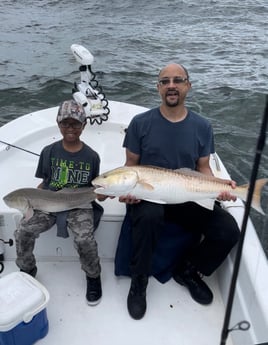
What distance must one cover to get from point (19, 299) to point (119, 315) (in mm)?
762

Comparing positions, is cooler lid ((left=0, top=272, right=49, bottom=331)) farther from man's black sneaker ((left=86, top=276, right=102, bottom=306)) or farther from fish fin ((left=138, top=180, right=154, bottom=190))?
fish fin ((left=138, top=180, right=154, bottom=190))

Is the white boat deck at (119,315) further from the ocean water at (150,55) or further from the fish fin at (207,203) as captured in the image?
the ocean water at (150,55)

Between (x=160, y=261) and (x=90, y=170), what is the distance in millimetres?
868

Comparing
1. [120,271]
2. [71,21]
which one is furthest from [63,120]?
[71,21]

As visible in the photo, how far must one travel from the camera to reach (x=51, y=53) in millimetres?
11945

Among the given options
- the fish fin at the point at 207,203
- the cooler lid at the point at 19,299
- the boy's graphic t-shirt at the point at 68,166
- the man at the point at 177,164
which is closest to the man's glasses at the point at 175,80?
the man at the point at 177,164

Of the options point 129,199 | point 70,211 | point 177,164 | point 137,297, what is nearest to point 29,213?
point 70,211

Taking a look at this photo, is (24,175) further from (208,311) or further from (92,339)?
(208,311)

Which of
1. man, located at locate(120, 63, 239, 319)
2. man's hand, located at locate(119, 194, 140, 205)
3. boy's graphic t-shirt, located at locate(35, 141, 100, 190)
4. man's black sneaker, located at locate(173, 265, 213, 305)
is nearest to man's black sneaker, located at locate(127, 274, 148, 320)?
man, located at locate(120, 63, 239, 319)

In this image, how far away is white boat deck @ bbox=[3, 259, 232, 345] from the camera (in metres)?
2.93

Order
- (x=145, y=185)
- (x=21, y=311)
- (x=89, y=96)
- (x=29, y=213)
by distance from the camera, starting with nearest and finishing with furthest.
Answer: (x=21, y=311) < (x=145, y=185) < (x=29, y=213) < (x=89, y=96)

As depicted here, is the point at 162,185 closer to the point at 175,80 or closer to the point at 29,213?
the point at 175,80

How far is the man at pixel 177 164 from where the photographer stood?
9.88ft

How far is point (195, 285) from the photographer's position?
3.25 meters
